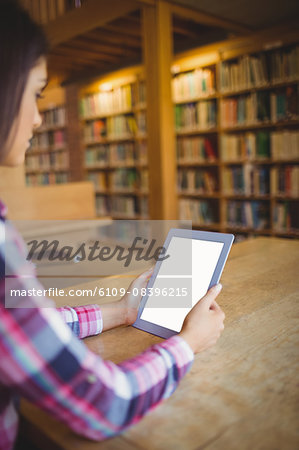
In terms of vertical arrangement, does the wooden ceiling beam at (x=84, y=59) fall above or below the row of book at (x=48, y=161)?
above

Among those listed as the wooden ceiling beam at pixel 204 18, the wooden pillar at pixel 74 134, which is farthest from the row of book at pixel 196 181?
the wooden pillar at pixel 74 134

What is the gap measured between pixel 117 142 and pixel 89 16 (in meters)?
2.04

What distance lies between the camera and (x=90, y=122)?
6.00m

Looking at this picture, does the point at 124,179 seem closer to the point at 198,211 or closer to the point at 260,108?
the point at 198,211

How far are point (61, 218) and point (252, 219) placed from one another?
188cm

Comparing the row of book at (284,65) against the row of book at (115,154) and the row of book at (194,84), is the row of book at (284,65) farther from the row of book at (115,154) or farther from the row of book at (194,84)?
the row of book at (115,154)

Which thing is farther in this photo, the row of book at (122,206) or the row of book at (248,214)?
the row of book at (122,206)

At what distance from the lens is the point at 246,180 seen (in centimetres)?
410

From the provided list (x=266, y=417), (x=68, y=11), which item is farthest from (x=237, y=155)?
(x=266, y=417)

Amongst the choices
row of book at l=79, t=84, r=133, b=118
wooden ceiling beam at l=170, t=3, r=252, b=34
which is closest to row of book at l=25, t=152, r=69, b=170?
row of book at l=79, t=84, r=133, b=118

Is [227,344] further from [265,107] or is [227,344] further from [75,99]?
[75,99]

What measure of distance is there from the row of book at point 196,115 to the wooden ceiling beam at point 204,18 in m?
0.73

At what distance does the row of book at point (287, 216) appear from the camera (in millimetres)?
3865

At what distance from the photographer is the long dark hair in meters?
0.53
